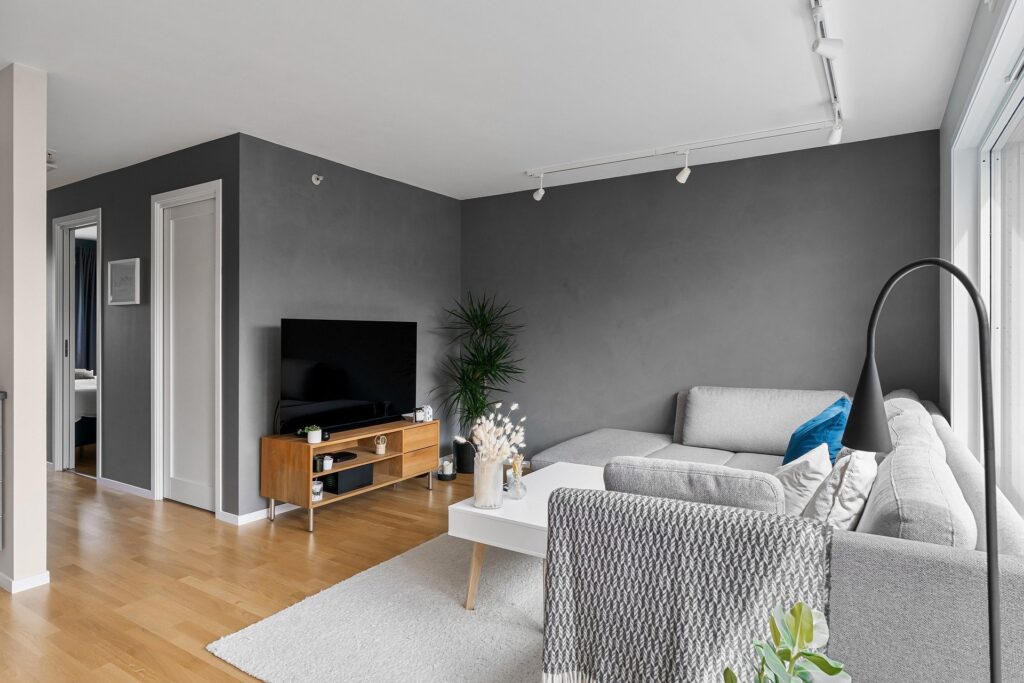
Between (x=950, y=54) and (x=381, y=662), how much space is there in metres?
3.68

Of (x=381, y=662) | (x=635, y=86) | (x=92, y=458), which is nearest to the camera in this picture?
(x=381, y=662)

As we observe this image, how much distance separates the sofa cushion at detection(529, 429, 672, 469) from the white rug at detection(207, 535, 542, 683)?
3.28 feet

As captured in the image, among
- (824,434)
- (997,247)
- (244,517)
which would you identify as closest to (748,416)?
(824,434)

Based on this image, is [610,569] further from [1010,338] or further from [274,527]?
[274,527]

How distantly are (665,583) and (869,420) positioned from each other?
701 millimetres

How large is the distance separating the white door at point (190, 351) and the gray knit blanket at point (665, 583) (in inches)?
124

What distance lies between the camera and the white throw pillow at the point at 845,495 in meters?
1.67

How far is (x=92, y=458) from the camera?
225 inches

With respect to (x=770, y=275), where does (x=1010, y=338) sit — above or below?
below

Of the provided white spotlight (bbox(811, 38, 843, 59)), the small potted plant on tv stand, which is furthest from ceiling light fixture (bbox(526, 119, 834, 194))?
the small potted plant on tv stand

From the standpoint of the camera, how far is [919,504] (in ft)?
4.73

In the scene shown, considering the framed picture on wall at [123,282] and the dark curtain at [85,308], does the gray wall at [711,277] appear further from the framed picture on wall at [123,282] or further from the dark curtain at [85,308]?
the dark curtain at [85,308]

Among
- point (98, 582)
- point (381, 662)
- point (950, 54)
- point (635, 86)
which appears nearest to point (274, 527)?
point (98, 582)

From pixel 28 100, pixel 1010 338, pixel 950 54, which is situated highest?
pixel 950 54
